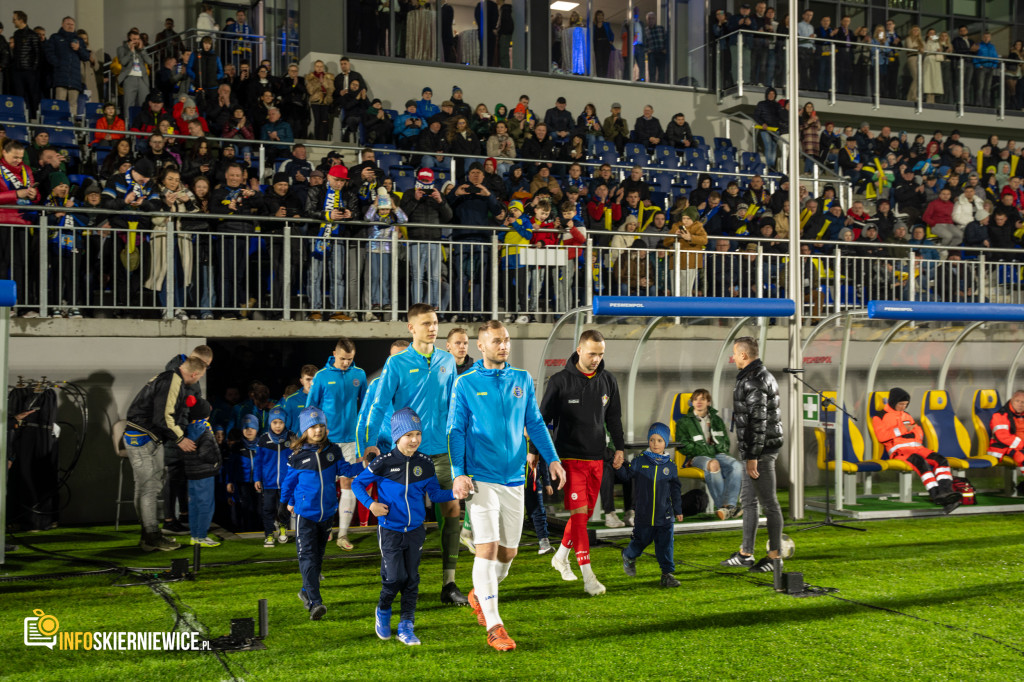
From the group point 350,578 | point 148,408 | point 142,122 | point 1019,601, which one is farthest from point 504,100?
point 1019,601

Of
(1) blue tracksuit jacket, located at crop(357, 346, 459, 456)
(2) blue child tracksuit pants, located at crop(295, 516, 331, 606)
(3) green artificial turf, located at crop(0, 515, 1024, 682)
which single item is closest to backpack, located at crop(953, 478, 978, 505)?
(3) green artificial turf, located at crop(0, 515, 1024, 682)

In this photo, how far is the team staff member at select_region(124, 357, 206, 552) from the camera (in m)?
10.1

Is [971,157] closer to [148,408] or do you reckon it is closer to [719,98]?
[719,98]

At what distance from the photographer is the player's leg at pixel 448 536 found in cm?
783

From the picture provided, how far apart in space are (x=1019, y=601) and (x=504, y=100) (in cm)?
1563

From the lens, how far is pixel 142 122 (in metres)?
15.3

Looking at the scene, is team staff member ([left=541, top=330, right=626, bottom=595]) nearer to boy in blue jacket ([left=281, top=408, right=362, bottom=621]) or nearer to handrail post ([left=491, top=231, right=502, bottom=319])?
boy in blue jacket ([left=281, top=408, right=362, bottom=621])

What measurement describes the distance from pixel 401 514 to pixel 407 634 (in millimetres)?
771

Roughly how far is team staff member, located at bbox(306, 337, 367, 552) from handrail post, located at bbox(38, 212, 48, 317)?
356 centimetres

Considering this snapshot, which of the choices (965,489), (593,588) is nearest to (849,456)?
(965,489)

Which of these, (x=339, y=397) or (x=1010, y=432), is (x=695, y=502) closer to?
(x=339, y=397)

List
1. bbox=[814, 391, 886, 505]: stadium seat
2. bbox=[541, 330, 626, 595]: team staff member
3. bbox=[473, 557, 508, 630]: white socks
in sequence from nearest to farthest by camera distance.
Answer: bbox=[473, 557, 508, 630]: white socks < bbox=[541, 330, 626, 595]: team staff member < bbox=[814, 391, 886, 505]: stadium seat

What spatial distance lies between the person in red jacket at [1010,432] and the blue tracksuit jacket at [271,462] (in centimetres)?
890

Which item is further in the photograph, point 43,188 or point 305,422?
point 43,188
